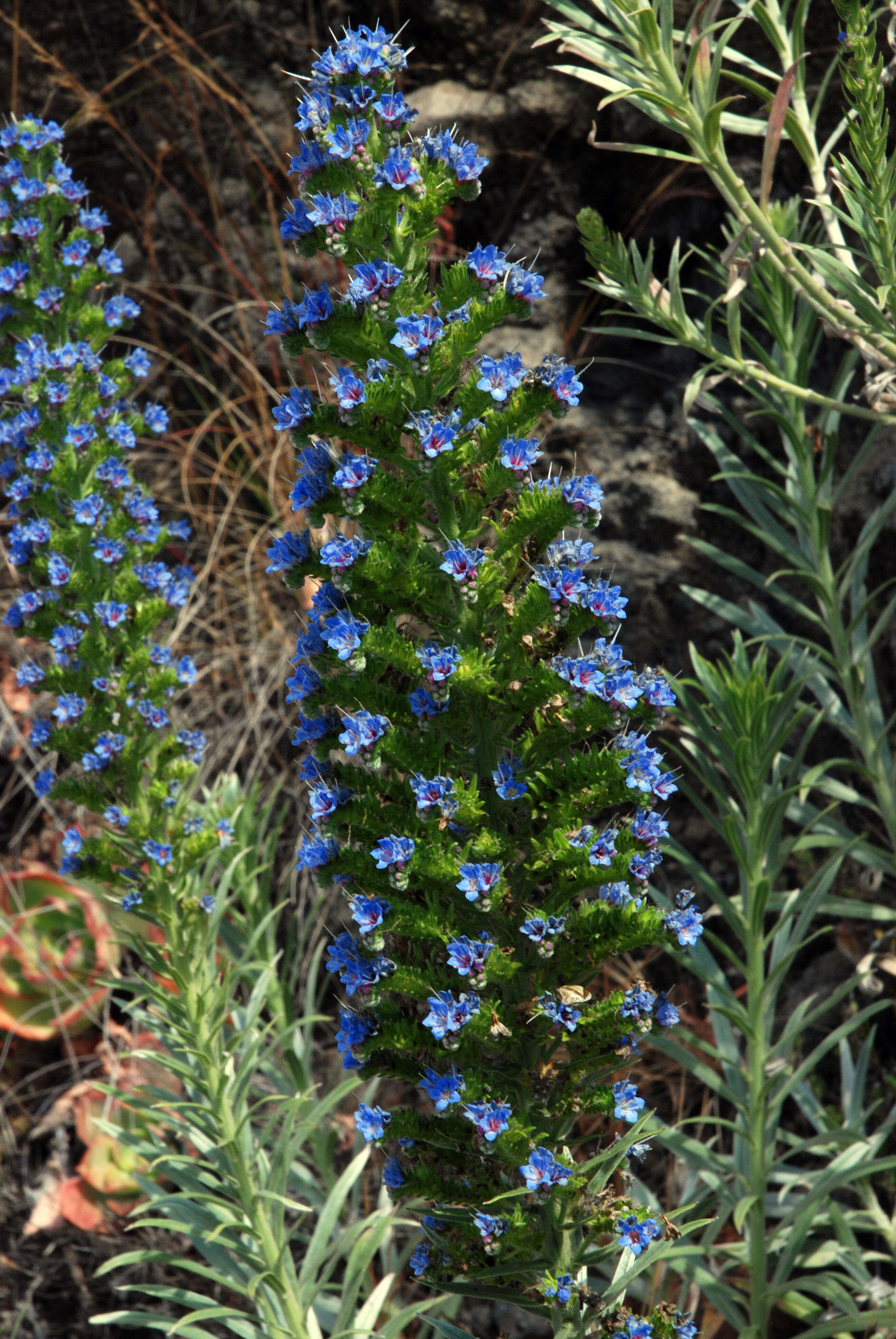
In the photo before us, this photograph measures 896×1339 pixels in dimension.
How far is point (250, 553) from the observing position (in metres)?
4.46

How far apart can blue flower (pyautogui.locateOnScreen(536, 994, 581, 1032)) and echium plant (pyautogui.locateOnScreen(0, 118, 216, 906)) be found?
123cm

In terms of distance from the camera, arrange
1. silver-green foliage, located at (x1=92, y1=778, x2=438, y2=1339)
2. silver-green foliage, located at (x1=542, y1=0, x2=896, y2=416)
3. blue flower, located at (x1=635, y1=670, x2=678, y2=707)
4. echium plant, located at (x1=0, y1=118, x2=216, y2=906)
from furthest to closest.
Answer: echium plant, located at (x1=0, y1=118, x2=216, y2=906) < silver-green foliage, located at (x1=92, y1=778, x2=438, y2=1339) < silver-green foliage, located at (x1=542, y1=0, x2=896, y2=416) < blue flower, located at (x1=635, y1=670, x2=678, y2=707)

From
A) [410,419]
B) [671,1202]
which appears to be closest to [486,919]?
[410,419]

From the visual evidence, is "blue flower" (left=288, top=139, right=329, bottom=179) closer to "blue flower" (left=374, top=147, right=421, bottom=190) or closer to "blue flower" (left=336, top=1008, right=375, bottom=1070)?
"blue flower" (left=374, top=147, right=421, bottom=190)

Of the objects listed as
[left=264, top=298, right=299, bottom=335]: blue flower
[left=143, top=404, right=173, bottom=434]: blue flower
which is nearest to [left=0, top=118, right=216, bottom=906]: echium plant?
[left=143, top=404, right=173, bottom=434]: blue flower

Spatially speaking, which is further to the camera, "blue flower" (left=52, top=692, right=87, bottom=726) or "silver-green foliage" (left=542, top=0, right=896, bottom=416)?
"blue flower" (left=52, top=692, right=87, bottom=726)

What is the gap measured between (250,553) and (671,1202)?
2.71 meters

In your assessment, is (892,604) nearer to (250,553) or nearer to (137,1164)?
(250,553)

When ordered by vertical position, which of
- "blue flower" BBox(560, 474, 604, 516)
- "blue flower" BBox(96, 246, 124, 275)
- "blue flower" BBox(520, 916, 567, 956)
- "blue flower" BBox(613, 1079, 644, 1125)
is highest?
"blue flower" BBox(96, 246, 124, 275)

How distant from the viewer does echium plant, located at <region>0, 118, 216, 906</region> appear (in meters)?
2.70

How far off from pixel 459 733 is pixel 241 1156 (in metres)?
1.36

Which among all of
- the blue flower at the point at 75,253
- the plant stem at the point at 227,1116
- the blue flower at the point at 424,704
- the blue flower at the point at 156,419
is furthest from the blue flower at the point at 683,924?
the blue flower at the point at 75,253

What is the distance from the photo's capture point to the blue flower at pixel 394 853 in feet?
5.66

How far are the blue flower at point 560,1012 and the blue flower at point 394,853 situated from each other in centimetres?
31
